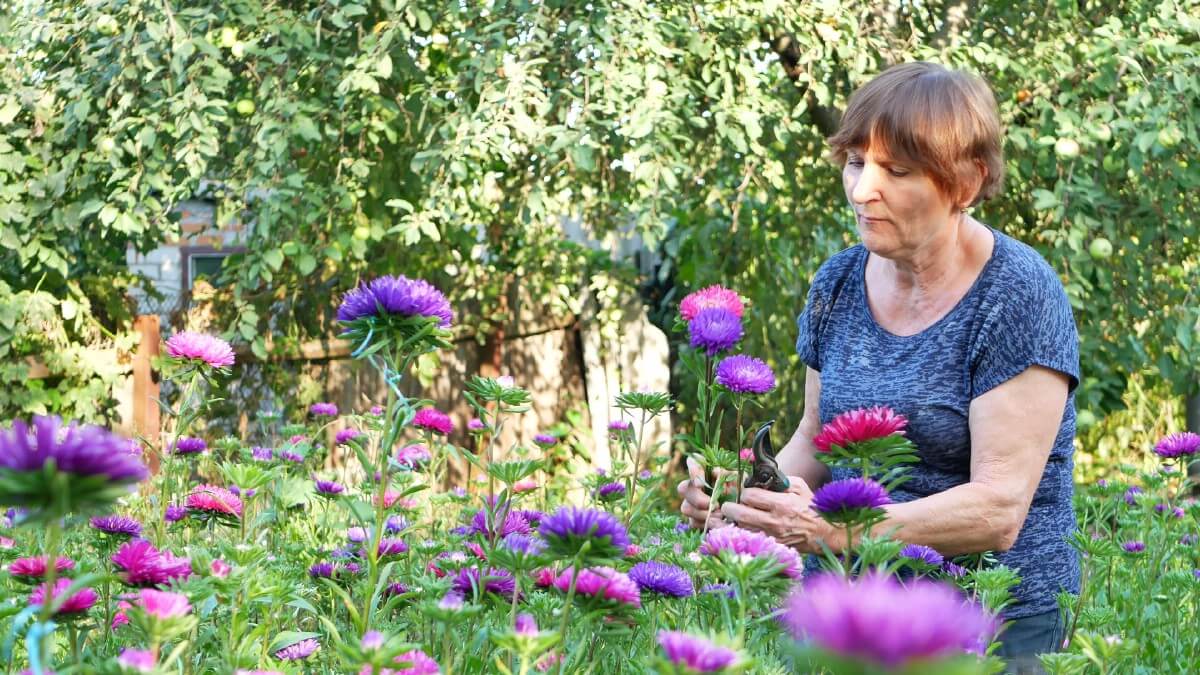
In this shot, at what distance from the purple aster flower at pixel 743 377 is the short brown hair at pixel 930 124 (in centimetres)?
62

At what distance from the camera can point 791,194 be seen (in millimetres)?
5410

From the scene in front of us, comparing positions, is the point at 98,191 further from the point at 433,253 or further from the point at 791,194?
the point at 791,194

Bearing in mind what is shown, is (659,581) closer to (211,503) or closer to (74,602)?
(74,602)

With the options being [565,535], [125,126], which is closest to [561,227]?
[125,126]

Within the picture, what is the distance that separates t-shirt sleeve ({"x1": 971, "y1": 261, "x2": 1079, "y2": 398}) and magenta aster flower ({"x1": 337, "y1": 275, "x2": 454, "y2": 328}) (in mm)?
1070

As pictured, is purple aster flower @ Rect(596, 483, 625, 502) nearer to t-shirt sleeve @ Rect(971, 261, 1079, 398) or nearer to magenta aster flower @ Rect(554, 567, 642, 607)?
t-shirt sleeve @ Rect(971, 261, 1079, 398)

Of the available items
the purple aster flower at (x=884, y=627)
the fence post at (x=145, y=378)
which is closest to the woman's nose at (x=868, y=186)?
the purple aster flower at (x=884, y=627)

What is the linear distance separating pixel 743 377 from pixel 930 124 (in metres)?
0.68

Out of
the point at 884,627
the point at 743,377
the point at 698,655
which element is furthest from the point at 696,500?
the point at 884,627

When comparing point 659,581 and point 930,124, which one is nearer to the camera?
point 659,581

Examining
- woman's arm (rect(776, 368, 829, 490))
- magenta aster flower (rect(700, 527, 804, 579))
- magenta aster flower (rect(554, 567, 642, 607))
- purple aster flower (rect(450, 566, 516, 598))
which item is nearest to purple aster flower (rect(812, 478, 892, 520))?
magenta aster flower (rect(700, 527, 804, 579))

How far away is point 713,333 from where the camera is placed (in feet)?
5.10

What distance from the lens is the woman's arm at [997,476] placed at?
1.72m

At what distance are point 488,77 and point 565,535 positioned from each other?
3.21m
